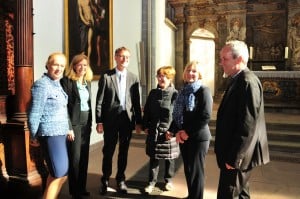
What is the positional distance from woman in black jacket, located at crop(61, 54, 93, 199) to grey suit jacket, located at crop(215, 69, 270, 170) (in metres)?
1.52

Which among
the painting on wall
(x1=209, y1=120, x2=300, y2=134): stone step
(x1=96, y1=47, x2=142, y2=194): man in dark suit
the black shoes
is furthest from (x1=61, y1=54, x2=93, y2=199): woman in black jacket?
(x1=209, y1=120, x2=300, y2=134): stone step

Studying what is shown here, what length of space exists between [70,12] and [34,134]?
3.00 metres

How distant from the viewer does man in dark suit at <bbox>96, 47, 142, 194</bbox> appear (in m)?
3.69

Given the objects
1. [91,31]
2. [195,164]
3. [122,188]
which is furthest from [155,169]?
[91,31]

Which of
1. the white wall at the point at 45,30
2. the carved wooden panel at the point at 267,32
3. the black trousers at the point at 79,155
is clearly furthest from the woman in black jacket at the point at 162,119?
the carved wooden panel at the point at 267,32

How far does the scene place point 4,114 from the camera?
Answer: 407 centimetres

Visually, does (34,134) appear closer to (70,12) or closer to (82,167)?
(82,167)

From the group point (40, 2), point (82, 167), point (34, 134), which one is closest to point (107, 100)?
point (82, 167)

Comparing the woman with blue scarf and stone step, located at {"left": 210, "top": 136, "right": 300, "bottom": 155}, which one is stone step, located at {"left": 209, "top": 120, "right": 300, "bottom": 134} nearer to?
stone step, located at {"left": 210, "top": 136, "right": 300, "bottom": 155}

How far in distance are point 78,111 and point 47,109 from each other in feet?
1.56

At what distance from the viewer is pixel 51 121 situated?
2945mm

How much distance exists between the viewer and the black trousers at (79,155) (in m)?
3.39

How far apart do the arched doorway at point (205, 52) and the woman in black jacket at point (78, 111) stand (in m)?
10.4

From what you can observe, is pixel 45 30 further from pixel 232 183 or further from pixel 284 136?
pixel 284 136
